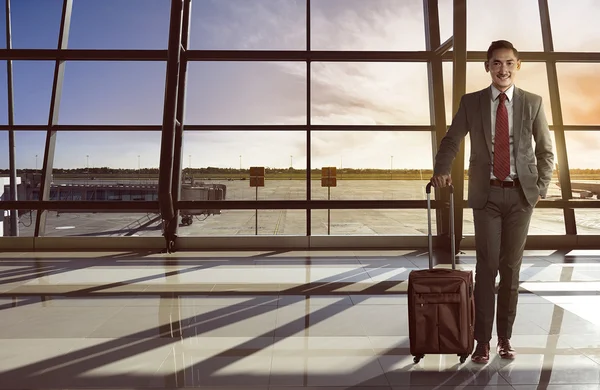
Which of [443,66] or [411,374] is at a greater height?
[443,66]

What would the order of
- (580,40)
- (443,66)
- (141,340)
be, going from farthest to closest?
(580,40), (443,66), (141,340)

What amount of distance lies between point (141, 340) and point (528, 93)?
9.86 feet

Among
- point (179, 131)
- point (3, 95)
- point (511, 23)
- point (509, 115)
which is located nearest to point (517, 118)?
point (509, 115)

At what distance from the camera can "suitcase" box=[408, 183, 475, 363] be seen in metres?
2.78

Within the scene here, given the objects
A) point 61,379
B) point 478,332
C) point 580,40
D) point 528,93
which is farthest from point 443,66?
point 61,379

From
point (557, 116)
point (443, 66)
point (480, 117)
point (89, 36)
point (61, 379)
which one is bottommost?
point (61, 379)

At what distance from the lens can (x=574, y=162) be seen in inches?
307

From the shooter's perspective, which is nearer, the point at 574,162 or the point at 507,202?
the point at 507,202

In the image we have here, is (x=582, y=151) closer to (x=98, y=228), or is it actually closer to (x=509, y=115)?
(x=509, y=115)

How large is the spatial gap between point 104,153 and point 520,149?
814cm

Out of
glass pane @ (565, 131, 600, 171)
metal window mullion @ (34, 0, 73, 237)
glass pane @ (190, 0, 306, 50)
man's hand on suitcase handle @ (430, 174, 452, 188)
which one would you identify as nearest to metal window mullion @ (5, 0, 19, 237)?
metal window mullion @ (34, 0, 73, 237)

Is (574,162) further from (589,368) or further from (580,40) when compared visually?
(589,368)

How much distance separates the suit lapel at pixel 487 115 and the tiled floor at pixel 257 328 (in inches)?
52.9

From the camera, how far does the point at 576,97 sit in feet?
27.5
